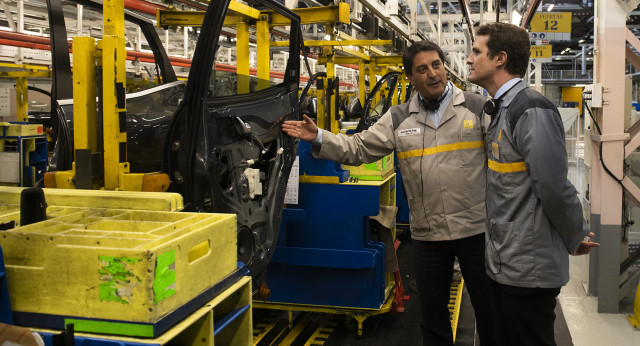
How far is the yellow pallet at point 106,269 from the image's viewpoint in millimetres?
1677

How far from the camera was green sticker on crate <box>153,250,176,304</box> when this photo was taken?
1.68 meters

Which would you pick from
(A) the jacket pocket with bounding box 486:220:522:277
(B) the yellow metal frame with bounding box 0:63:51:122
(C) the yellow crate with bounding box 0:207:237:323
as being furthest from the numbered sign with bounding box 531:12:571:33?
(C) the yellow crate with bounding box 0:207:237:323

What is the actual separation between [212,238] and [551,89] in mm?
40090

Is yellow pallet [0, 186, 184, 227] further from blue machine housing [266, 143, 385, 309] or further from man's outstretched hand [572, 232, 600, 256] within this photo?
blue machine housing [266, 143, 385, 309]

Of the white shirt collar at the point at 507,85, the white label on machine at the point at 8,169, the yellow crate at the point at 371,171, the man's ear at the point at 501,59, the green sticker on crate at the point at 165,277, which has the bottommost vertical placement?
the green sticker on crate at the point at 165,277

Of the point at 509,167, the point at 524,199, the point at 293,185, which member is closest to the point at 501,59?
the point at 509,167

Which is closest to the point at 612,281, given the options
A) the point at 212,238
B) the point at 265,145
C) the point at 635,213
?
the point at 635,213

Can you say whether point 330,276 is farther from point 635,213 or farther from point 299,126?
point 635,213

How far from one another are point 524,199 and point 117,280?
174 centimetres

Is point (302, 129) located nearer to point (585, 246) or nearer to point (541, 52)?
point (585, 246)

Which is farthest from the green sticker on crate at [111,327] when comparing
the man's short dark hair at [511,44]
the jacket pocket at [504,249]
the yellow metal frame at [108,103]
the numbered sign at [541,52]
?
the numbered sign at [541,52]

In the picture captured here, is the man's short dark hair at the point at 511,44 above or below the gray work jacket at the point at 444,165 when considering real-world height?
above

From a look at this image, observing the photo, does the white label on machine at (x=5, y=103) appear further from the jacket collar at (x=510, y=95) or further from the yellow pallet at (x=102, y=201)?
the jacket collar at (x=510, y=95)

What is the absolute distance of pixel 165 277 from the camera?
173 cm
